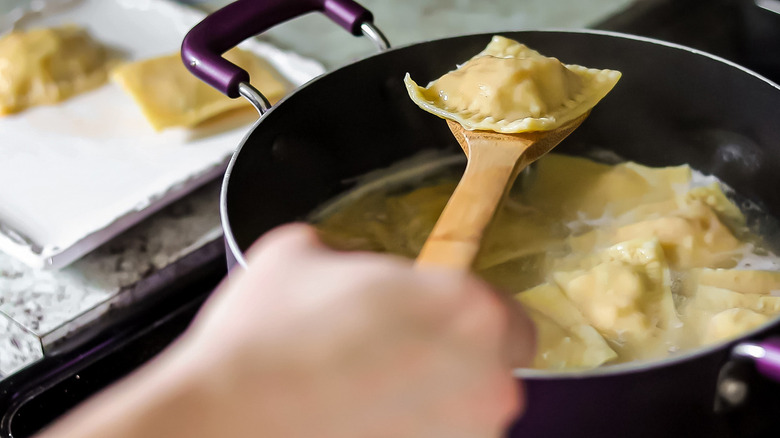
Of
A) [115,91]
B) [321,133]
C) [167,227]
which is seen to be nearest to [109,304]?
[167,227]

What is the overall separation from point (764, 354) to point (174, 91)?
0.79m

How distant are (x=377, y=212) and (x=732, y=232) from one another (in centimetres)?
39

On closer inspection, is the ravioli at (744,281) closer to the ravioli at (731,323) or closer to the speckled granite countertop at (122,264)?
the ravioli at (731,323)

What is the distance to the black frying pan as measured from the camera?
74 cm

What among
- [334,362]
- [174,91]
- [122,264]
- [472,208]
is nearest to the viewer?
[334,362]

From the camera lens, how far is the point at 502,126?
2.24ft

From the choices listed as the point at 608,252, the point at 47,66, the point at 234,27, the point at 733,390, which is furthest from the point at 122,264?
the point at 733,390

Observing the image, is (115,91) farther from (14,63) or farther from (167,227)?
(167,227)

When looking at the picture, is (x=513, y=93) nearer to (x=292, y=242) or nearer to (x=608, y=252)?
(x=608, y=252)

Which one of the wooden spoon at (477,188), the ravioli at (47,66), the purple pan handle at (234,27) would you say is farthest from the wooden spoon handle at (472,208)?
the ravioli at (47,66)

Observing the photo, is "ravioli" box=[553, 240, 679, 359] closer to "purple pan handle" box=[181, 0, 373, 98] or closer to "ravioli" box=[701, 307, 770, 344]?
"ravioli" box=[701, 307, 770, 344]

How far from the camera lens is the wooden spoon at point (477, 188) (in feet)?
1.74

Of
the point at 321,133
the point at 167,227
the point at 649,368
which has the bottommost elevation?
the point at 167,227

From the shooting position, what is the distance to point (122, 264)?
2.63ft
